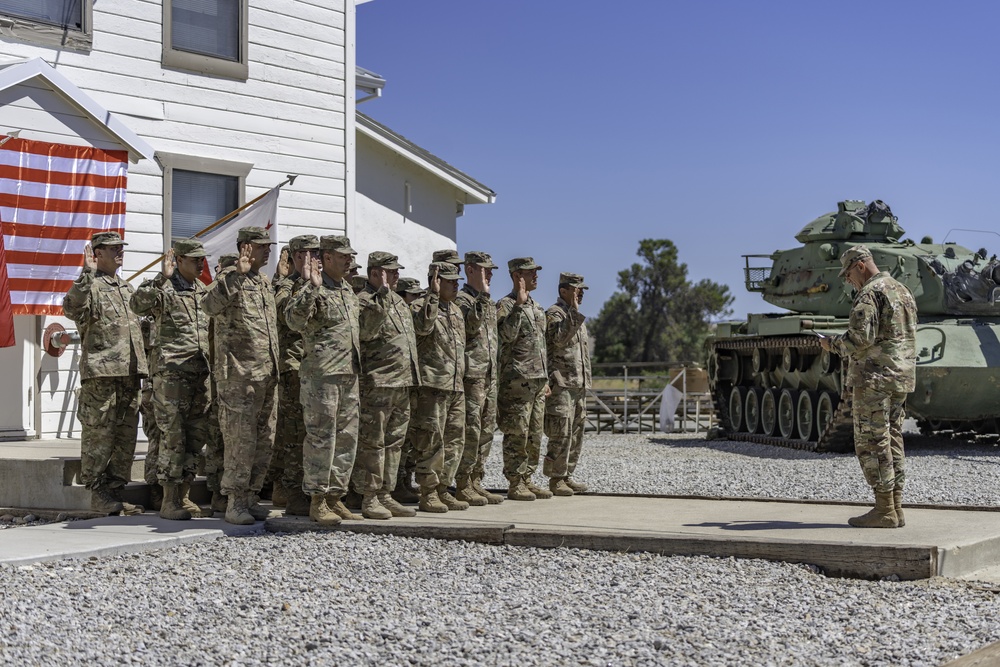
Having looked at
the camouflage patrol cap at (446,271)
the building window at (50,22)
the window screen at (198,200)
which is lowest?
the camouflage patrol cap at (446,271)

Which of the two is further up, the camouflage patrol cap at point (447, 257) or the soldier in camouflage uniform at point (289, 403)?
the camouflage patrol cap at point (447, 257)

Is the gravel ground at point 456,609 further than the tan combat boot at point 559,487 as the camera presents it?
No

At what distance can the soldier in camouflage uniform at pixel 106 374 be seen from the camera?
9.17 meters

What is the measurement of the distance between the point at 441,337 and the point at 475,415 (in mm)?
826

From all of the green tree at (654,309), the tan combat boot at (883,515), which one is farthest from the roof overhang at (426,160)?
the green tree at (654,309)

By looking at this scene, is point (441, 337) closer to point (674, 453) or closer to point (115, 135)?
point (115, 135)

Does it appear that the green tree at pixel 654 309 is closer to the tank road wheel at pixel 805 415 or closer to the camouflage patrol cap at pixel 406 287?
the tank road wheel at pixel 805 415

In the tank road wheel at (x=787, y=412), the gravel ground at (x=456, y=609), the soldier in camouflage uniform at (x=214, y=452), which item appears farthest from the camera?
the tank road wheel at (x=787, y=412)

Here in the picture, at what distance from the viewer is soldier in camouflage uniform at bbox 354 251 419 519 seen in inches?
352

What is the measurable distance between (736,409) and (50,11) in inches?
570

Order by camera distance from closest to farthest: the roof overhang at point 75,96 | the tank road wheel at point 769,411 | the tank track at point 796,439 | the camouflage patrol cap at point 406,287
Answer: the camouflage patrol cap at point 406,287 < the roof overhang at point 75,96 < the tank track at point 796,439 < the tank road wheel at point 769,411

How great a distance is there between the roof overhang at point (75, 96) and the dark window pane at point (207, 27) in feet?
4.12

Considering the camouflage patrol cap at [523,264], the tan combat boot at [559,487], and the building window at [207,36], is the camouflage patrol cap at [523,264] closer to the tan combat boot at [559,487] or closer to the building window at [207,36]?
the tan combat boot at [559,487]

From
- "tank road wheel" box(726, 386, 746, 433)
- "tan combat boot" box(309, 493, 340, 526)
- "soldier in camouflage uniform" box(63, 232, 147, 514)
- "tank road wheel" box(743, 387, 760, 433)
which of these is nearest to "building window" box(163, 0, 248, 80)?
"soldier in camouflage uniform" box(63, 232, 147, 514)
